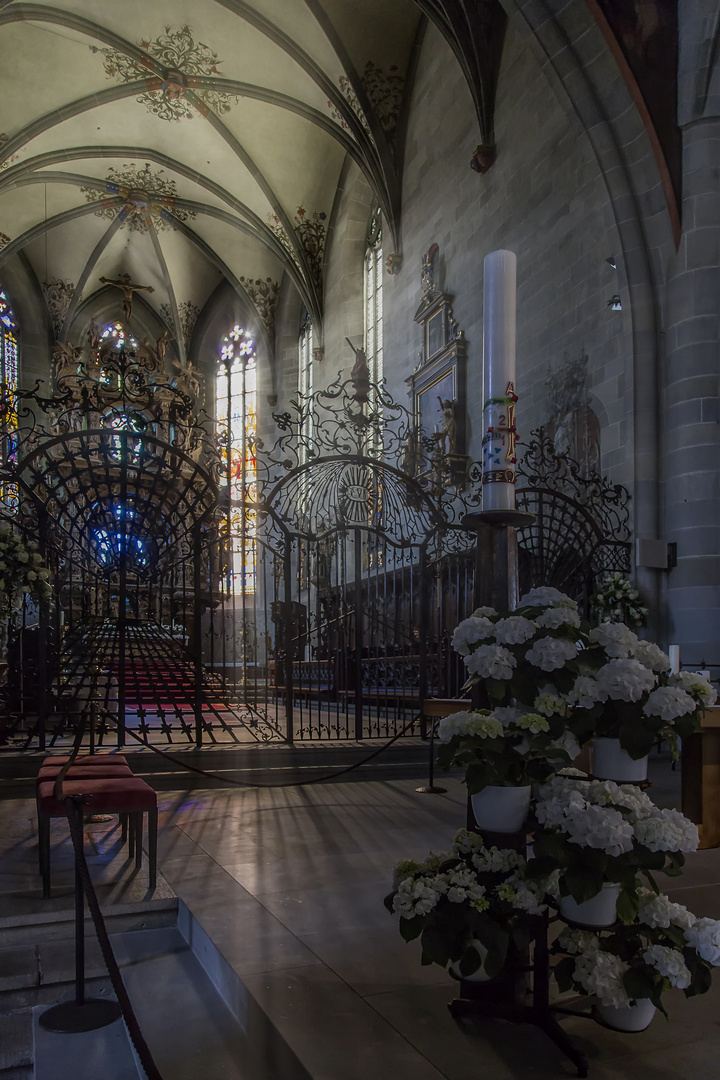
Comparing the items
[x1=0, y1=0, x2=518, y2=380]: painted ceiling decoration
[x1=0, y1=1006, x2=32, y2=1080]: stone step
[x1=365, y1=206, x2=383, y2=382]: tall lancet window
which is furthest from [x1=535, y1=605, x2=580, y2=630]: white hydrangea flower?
[x1=365, y1=206, x2=383, y2=382]: tall lancet window

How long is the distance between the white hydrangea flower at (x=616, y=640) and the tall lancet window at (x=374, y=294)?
1442cm

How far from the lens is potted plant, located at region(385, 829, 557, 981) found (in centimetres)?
213

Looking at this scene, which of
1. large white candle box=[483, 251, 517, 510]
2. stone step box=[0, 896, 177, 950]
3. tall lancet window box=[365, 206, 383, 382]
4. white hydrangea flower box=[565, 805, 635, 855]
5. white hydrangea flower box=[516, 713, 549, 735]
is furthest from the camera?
tall lancet window box=[365, 206, 383, 382]

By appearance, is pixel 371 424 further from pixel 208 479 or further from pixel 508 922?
pixel 508 922

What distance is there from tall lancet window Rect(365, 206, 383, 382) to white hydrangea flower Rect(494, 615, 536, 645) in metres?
14.4

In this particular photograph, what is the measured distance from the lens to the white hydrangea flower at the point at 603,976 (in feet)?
6.72

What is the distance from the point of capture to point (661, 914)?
214cm

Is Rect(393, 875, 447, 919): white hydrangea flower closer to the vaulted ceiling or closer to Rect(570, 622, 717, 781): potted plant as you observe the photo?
Rect(570, 622, 717, 781): potted plant

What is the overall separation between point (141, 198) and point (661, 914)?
67.5 ft

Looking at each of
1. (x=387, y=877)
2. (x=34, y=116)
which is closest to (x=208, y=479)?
(x=387, y=877)

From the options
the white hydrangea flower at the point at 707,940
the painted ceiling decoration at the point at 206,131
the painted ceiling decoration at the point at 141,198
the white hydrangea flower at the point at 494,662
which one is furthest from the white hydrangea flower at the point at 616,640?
the painted ceiling decoration at the point at 141,198

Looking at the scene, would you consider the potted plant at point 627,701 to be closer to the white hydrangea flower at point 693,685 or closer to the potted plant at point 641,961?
the white hydrangea flower at point 693,685

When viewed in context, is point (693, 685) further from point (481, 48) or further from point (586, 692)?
point (481, 48)

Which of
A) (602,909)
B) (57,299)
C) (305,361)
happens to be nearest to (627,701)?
(602,909)
